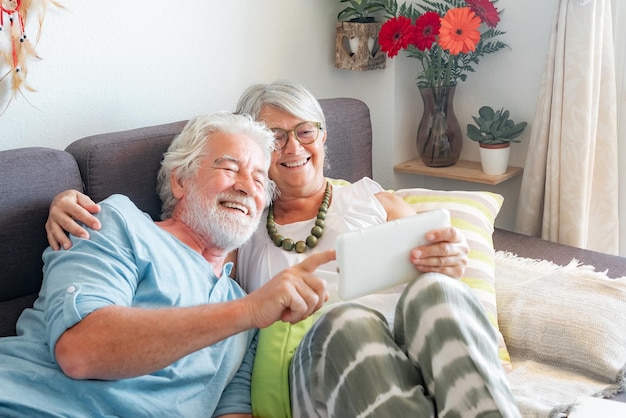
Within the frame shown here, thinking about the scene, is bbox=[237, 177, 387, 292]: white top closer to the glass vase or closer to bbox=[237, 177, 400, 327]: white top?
bbox=[237, 177, 400, 327]: white top

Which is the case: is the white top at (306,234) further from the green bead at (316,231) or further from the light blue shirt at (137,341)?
the light blue shirt at (137,341)

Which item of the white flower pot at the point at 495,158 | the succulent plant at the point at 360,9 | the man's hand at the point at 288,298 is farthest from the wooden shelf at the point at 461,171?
the man's hand at the point at 288,298

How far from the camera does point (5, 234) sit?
1.48 meters

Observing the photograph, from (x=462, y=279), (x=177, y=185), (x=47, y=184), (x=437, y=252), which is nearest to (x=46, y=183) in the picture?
(x=47, y=184)

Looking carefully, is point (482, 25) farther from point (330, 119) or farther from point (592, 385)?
point (592, 385)

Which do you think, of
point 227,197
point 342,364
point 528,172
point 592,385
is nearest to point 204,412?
point 342,364

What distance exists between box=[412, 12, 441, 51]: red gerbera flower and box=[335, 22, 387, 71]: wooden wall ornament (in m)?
0.22

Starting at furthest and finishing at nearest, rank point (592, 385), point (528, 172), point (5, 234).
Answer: point (528, 172) < point (592, 385) < point (5, 234)

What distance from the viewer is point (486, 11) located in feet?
8.43

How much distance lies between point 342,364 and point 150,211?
660mm

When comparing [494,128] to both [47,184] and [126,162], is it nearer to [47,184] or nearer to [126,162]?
[126,162]

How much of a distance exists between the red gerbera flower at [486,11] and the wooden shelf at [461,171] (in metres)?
0.53

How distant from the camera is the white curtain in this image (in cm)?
242

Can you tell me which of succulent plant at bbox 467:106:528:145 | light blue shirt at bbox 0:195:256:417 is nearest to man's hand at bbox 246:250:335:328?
light blue shirt at bbox 0:195:256:417
